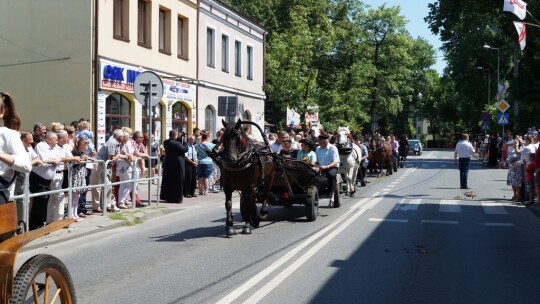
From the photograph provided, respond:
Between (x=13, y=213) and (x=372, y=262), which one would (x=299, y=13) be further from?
(x=13, y=213)

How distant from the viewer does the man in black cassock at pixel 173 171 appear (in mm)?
16406

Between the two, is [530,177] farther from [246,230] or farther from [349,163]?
[246,230]

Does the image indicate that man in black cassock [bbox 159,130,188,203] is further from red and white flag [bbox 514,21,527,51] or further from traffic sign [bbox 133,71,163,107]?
red and white flag [bbox 514,21,527,51]

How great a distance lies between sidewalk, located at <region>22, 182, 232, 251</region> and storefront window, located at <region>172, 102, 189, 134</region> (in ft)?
36.3

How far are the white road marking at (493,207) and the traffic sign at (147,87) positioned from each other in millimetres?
8228

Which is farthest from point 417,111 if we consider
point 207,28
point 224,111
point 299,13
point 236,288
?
point 236,288

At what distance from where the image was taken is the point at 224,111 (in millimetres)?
21734

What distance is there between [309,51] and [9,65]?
53.3ft

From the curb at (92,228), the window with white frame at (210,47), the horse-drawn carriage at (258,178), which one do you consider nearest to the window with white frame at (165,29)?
the window with white frame at (210,47)

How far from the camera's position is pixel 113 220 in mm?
12750

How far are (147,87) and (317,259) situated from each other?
7841mm

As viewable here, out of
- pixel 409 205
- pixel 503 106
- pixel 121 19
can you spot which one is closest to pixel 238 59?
pixel 121 19

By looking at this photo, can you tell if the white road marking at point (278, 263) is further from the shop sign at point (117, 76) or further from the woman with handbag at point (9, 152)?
the shop sign at point (117, 76)

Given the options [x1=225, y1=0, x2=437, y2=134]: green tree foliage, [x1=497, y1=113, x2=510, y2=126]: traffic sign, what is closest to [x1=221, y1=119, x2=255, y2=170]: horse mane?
[x1=225, y1=0, x2=437, y2=134]: green tree foliage
